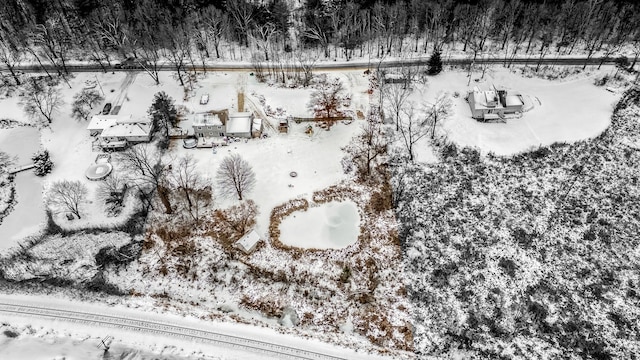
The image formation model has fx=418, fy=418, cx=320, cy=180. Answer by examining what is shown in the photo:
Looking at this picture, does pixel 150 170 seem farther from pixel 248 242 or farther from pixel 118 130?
pixel 248 242

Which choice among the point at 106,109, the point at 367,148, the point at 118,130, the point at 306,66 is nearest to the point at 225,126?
the point at 118,130

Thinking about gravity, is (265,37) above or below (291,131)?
above

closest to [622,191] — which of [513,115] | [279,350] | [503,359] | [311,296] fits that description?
[513,115]

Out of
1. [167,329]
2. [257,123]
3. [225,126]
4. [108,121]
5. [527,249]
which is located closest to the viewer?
[167,329]

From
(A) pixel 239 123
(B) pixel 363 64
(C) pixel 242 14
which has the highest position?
(C) pixel 242 14

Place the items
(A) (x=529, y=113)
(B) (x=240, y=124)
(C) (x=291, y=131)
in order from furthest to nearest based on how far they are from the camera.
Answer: (A) (x=529, y=113), (C) (x=291, y=131), (B) (x=240, y=124)

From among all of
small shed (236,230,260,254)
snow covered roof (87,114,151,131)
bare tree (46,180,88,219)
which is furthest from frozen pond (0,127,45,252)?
small shed (236,230,260,254)

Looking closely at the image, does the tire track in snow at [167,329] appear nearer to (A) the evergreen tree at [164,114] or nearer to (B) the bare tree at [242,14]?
(A) the evergreen tree at [164,114]
